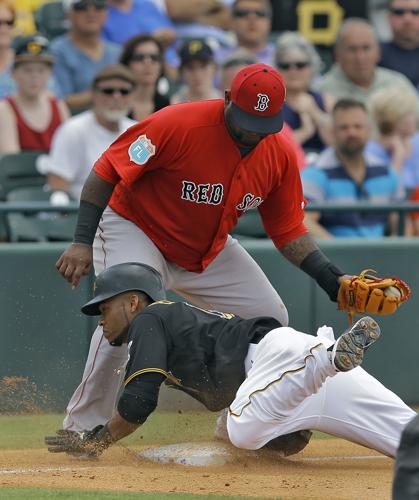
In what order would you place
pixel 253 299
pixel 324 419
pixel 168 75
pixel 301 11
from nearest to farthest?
pixel 324 419
pixel 253 299
pixel 168 75
pixel 301 11

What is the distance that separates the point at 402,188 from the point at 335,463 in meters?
3.70

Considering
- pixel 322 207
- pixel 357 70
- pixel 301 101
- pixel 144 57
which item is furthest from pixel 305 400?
pixel 357 70

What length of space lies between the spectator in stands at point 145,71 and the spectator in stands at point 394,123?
5.80 ft

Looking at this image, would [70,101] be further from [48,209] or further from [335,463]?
[335,463]

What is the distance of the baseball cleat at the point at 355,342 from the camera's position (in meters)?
4.78

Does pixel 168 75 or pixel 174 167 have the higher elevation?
pixel 174 167

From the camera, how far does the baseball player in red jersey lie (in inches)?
224

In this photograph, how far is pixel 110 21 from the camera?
434 inches

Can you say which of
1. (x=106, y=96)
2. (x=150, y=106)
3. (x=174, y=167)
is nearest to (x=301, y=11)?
(x=150, y=106)

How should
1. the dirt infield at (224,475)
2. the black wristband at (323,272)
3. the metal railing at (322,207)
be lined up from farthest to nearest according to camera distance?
the metal railing at (322,207) → the black wristband at (323,272) → the dirt infield at (224,475)

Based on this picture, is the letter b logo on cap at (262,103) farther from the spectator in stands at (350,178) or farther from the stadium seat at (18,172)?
the stadium seat at (18,172)

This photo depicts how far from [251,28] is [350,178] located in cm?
271

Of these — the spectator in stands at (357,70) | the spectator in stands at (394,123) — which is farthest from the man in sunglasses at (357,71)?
the spectator in stands at (394,123)

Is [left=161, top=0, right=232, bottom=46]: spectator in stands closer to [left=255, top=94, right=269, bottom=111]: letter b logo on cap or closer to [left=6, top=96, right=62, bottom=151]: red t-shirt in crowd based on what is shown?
[left=6, top=96, right=62, bottom=151]: red t-shirt in crowd
